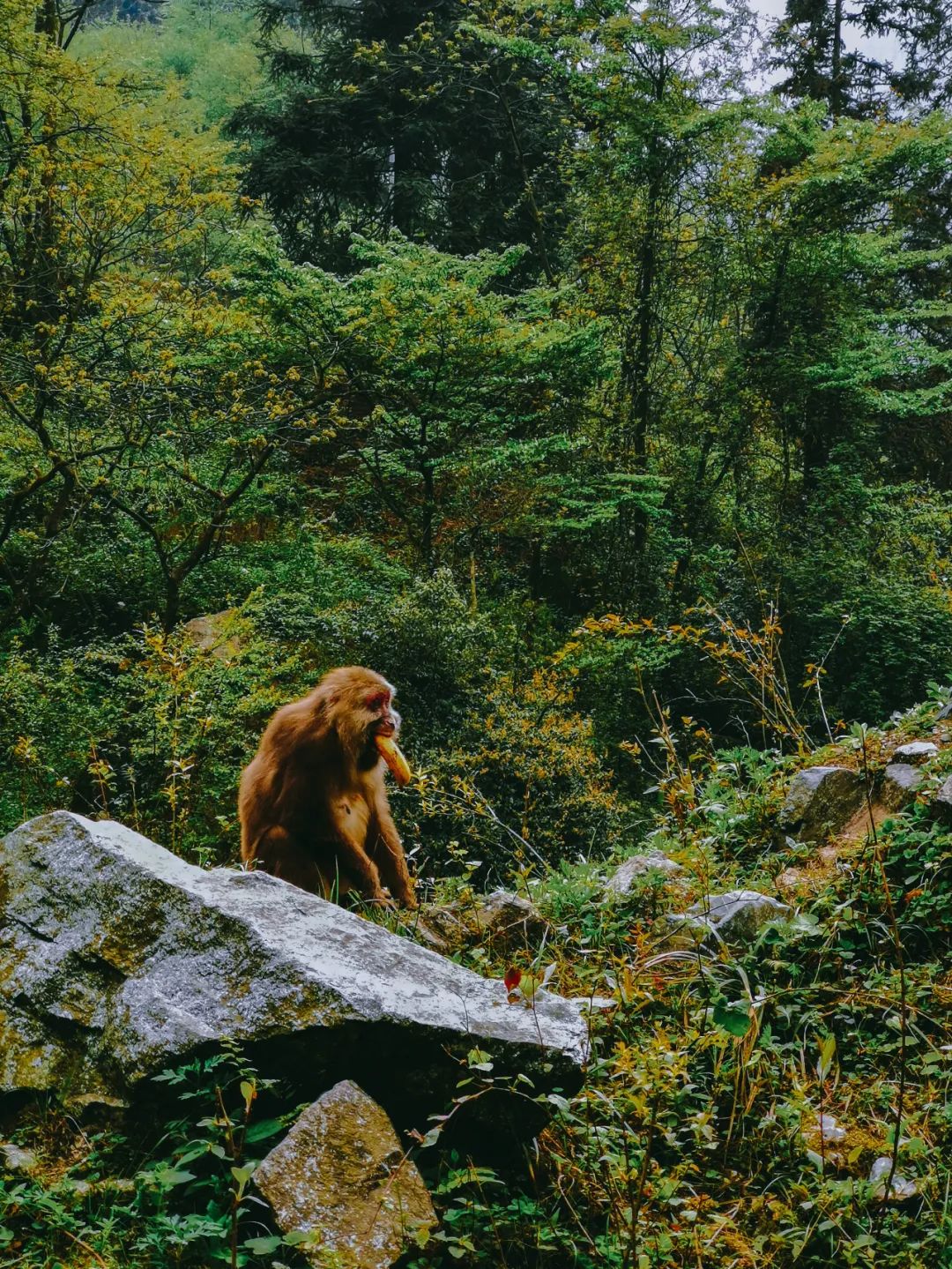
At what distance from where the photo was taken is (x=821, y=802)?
160 inches

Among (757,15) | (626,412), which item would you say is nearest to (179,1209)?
(626,412)

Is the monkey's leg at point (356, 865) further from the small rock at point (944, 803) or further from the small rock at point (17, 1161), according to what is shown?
the small rock at point (944, 803)

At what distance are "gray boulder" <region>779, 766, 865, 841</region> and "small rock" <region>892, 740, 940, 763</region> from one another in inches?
7.7

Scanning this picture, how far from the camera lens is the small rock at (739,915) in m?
3.18

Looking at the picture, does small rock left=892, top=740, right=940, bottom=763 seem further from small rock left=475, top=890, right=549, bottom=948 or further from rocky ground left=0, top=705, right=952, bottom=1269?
small rock left=475, top=890, right=549, bottom=948

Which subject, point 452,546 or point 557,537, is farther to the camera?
point 557,537

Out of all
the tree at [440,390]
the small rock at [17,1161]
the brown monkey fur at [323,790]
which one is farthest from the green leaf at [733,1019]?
the tree at [440,390]

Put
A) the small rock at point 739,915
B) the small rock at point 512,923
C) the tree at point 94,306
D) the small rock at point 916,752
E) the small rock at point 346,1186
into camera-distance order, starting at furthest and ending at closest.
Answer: the tree at point 94,306 → the small rock at point 916,752 → the small rock at point 512,923 → the small rock at point 739,915 → the small rock at point 346,1186

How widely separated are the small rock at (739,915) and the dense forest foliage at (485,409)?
390 millimetres

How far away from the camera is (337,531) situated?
42.7ft

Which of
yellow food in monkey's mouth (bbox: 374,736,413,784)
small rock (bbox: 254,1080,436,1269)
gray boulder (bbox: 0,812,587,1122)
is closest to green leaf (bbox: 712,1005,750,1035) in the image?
gray boulder (bbox: 0,812,587,1122)

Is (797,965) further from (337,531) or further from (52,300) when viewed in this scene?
(337,531)

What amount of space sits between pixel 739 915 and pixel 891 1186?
42.7 inches

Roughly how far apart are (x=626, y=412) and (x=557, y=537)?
2.03 meters
